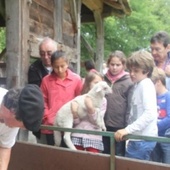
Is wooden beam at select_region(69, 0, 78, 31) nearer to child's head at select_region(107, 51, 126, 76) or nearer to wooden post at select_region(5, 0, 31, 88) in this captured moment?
wooden post at select_region(5, 0, 31, 88)

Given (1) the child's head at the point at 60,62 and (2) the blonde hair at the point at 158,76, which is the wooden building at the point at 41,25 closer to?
(1) the child's head at the point at 60,62

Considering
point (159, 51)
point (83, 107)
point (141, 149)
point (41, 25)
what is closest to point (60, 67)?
point (83, 107)

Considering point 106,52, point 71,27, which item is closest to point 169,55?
point 71,27

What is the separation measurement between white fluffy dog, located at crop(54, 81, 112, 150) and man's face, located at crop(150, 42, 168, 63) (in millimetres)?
601

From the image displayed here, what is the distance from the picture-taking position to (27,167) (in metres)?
2.97

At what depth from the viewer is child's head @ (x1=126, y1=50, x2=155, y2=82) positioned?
271 cm

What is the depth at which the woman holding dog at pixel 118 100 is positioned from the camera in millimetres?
3205

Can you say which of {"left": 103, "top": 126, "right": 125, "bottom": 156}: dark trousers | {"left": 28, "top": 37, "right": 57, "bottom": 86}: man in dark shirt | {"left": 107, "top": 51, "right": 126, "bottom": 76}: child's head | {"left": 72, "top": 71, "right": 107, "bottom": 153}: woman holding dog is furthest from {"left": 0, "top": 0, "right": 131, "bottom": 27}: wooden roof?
{"left": 72, "top": 71, "right": 107, "bottom": 153}: woman holding dog

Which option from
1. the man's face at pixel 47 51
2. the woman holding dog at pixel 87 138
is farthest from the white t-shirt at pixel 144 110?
the man's face at pixel 47 51

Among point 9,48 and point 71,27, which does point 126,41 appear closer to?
point 71,27

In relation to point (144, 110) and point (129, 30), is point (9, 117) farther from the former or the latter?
point (129, 30)

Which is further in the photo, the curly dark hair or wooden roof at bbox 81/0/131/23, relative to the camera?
wooden roof at bbox 81/0/131/23

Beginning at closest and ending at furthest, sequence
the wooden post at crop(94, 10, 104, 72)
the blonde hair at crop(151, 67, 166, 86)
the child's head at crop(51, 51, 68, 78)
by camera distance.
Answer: the blonde hair at crop(151, 67, 166, 86)
the child's head at crop(51, 51, 68, 78)
the wooden post at crop(94, 10, 104, 72)

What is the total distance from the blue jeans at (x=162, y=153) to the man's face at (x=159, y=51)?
0.85 meters
